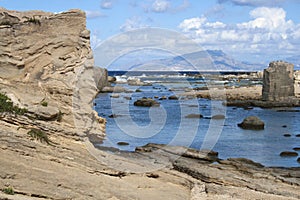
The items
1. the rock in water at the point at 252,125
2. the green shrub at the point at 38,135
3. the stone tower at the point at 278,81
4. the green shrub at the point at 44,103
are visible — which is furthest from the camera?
the stone tower at the point at 278,81

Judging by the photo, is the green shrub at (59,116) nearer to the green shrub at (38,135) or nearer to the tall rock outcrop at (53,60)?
the tall rock outcrop at (53,60)

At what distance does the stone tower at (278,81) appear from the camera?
61441 millimetres

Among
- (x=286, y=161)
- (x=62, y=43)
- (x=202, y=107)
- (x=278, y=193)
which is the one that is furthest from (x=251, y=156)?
(x=202, y=107)

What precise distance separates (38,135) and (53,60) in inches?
159

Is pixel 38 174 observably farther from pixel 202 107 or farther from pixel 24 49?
pixel 202 107

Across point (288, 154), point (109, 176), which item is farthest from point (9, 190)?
point (288, 154)

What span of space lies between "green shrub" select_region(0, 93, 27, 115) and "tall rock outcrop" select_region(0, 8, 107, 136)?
1295 mm

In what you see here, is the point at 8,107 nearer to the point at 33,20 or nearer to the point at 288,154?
the point at 33,20

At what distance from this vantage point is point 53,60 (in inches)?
650

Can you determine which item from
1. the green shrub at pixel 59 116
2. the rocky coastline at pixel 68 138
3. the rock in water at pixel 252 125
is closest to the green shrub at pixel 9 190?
the rocky coastline at pixel 68 138

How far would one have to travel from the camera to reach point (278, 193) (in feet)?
52.5

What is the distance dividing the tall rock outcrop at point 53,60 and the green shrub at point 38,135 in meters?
1.70

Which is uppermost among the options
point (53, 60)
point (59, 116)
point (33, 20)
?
point (33, 20)

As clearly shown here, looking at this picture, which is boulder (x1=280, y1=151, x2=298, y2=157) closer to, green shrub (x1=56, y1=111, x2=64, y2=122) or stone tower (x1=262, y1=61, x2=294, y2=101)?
green shrub (x1=56, y1=111, x2=64, y2=122)
